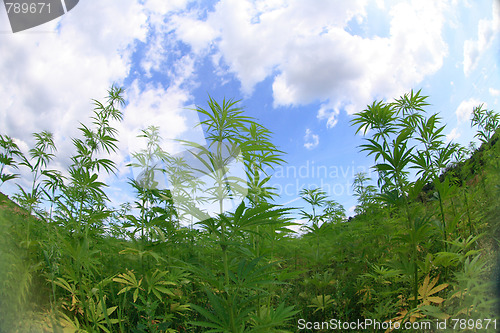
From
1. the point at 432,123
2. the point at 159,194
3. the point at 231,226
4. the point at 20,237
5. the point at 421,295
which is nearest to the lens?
the point at 231,226

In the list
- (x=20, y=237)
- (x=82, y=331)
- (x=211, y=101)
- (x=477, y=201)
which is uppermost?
(x=211, y=101)

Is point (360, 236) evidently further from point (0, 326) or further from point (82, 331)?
point (0, 326)

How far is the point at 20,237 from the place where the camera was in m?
1.69

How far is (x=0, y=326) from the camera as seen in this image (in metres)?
1.33

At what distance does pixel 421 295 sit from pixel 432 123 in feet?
4.54

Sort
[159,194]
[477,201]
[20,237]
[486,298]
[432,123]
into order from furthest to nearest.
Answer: [477,201] → [432,123] → [159,194] → [20,237] → [486,298]

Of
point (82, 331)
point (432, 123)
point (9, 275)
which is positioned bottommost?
point (82, 331)

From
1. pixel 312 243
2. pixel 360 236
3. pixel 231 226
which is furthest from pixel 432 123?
pixel 231 226

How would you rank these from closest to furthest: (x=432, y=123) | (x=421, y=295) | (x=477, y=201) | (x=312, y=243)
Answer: (x=421, y=295) < (x=432, y=123) < (x=477, y=201) < (x=312, y=243)

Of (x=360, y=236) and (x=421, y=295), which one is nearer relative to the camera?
(x=421, y=295)

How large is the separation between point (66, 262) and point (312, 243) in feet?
6.94

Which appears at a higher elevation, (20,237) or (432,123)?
(432,123)

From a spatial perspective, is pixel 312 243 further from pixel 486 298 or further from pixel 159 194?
pixel 159 194

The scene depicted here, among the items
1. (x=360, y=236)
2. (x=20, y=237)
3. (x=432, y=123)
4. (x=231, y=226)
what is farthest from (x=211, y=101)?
(x=360, y=236)
